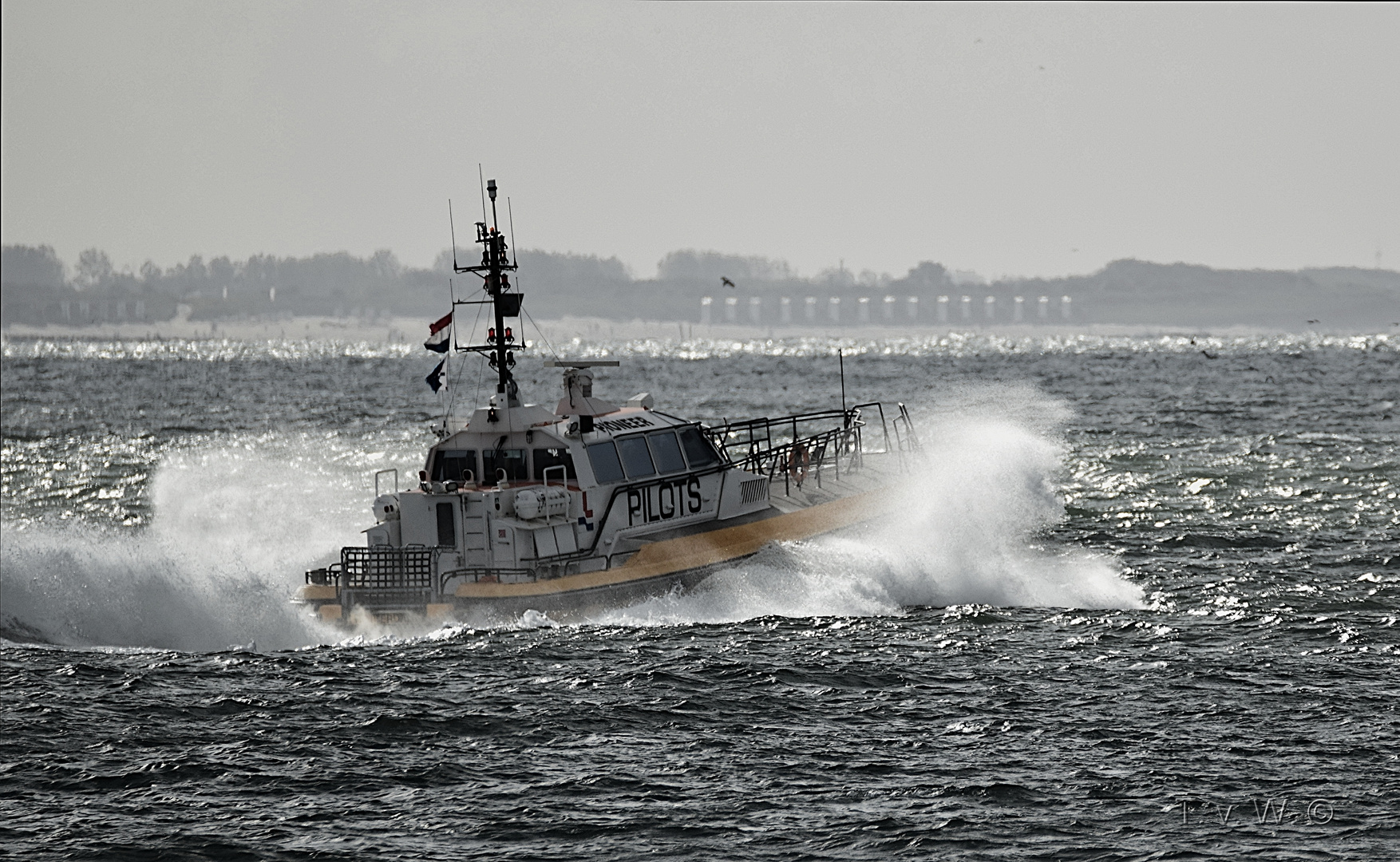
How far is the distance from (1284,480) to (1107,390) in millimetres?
47602

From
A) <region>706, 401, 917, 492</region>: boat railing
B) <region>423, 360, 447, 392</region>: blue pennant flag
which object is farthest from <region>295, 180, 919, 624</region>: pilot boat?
<region>706, 401, 917, 492</region>: boat railing

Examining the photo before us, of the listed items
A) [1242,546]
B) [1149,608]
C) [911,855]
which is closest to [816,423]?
[1242,546]

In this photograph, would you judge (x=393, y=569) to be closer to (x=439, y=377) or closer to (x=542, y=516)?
(x=542, y=516)

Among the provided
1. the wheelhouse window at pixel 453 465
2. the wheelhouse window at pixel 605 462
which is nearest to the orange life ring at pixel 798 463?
the wheelhouse window at pixel 605 462

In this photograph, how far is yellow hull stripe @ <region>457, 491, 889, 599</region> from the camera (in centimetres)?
2058

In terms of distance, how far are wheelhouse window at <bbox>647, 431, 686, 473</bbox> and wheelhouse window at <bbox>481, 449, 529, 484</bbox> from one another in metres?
2.24

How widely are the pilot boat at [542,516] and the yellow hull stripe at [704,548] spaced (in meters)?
0.02

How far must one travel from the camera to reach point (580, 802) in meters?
13.6

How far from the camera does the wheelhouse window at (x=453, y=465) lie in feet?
72.3

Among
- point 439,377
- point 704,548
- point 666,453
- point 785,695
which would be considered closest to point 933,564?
point 704,548

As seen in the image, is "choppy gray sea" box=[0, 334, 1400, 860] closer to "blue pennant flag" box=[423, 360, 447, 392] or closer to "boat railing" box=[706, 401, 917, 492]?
"blue pennant flag" box=[423, 360, 447, 392]

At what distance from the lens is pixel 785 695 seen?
55.5 feet

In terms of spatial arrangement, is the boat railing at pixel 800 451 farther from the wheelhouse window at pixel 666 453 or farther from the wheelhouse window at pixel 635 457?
the wheelhouse window at pixel 635 457

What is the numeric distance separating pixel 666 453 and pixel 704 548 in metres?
1.91
